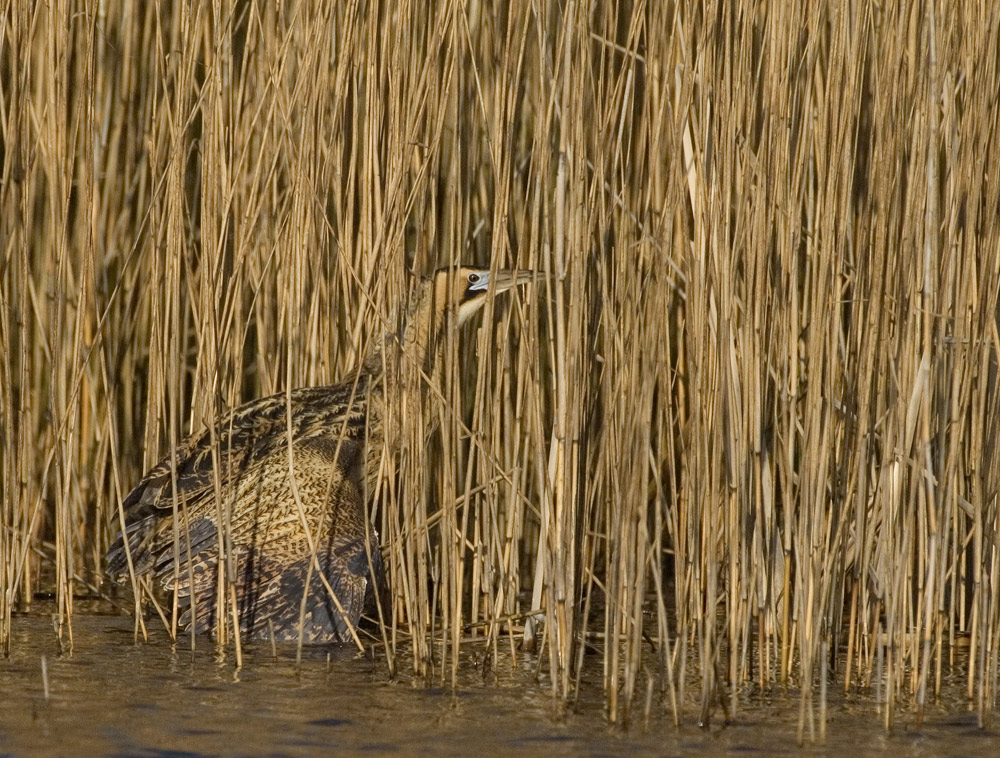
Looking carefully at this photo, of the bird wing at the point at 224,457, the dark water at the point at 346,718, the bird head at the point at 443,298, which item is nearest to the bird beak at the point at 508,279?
the bird head at the point at 443,298

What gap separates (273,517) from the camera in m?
4.91

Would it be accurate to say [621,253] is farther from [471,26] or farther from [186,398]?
[186,398]

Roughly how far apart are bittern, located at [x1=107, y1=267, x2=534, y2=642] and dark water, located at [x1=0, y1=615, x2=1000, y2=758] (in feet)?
1.03

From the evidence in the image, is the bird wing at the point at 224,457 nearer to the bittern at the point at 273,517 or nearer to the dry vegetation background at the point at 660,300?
the bittern at the point at 273,517

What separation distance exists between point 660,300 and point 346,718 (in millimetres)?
1270

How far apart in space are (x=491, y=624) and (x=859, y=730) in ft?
3.42

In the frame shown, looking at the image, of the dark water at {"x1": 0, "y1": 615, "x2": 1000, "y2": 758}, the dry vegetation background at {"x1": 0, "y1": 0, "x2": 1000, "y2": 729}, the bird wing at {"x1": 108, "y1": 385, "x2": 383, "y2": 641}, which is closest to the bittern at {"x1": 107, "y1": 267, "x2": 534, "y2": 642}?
the bird wing at {"x1": 108, "y1": 385, "x2": 383, "y2": 641}

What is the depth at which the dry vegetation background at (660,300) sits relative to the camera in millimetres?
3732

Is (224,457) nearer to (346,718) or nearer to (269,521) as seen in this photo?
(269,521)

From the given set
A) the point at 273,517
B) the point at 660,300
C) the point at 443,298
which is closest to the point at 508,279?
the point at 443,298

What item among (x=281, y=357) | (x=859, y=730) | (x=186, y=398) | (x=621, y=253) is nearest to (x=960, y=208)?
(x=621, y=253)

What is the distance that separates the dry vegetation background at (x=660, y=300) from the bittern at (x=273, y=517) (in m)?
0.16

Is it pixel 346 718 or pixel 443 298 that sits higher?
pixel 443 298

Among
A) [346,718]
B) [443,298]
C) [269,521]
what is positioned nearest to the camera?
[346,718]
